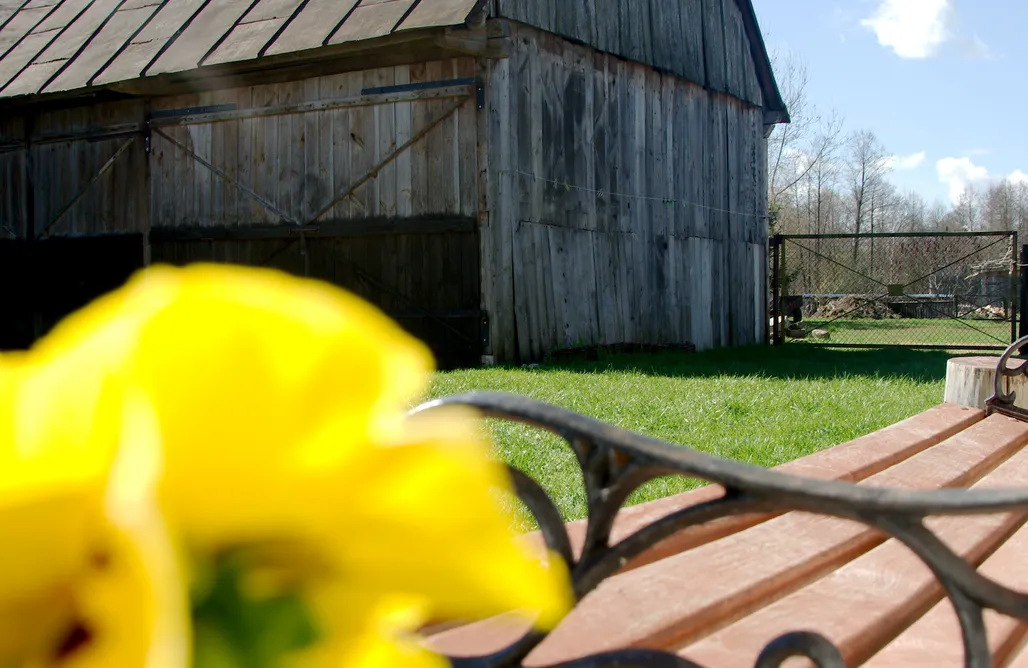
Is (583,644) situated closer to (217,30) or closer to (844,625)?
(844,625)

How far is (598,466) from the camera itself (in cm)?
79

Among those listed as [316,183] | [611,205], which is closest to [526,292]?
[611,205]

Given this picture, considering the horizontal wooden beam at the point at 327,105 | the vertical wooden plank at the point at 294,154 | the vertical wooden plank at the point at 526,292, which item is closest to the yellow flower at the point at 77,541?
the vertical wooden plank at the point at 526,292

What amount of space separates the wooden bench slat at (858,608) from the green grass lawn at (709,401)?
1.56 metres

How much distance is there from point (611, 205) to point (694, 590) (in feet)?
31.9

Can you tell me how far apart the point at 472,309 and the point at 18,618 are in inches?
364

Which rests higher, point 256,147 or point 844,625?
point 256,147

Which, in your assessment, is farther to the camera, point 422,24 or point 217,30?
point 217,30

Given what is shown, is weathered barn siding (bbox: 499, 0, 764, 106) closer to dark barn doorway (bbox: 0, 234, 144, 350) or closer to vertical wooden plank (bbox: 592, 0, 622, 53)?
vertical wooden plank (bbox: 592, 0, 622, 53)

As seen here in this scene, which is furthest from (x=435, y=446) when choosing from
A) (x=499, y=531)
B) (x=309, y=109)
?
(x=309, y=109)

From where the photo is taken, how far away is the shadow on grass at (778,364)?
8.63 m

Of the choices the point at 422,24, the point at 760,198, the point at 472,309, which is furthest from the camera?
the point at 760,198

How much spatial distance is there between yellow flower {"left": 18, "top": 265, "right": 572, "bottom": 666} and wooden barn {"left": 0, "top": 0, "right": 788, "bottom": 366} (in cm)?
868

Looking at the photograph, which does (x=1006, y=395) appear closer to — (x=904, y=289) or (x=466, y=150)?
(x=466, y=150)
